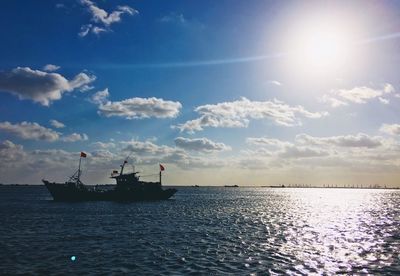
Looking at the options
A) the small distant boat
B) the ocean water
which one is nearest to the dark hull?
the small distant boat

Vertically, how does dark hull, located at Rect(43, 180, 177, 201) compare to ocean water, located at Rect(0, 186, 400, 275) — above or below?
above

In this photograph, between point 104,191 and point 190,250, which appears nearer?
point 190,250

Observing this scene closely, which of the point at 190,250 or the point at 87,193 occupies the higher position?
the point at 87,193

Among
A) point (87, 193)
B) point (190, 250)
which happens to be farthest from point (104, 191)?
point (190, 250)

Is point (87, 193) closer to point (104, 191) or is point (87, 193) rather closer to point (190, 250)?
point (104, 191)

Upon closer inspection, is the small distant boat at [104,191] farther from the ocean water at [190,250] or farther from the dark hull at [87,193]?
the ocean water at [190,250]

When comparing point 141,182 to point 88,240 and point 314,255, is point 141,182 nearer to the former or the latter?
point 88,240

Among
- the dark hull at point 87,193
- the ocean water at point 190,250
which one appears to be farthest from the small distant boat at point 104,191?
the ocean water at point 190,250

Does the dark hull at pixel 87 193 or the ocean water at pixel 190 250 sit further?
the dark hull at pixel 87 193

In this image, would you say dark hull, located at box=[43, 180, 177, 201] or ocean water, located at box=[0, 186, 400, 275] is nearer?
ocean water, located at box=[0, 186, 400, 275]

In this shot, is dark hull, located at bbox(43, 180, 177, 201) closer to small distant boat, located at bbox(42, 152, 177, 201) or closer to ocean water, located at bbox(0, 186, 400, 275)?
small distant boat, located at bbox(42, 152, 177, 201)

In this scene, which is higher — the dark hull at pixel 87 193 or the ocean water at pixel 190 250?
the dark hull at pixel 87 193

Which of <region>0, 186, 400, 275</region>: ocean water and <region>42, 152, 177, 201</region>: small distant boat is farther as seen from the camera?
<region>42, 152, 177, 201</region>: small distant boat

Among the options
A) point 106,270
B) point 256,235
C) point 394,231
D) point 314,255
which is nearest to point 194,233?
point 256,235
